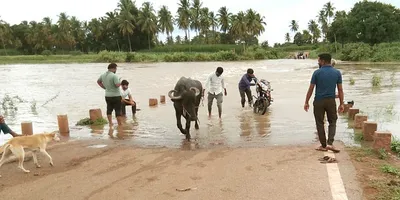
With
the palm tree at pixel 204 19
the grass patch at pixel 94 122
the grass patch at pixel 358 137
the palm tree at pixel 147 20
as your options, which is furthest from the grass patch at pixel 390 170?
the palm tree at pixel 204 19

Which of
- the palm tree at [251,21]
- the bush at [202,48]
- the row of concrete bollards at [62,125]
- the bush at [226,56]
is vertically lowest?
the row of concrete bollards at [62,125]

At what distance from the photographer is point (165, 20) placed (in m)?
82.7

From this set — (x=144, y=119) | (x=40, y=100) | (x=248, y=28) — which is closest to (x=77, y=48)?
(x=248, y=28)

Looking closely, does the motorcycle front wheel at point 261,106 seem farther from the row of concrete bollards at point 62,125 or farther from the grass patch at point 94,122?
the row of concrete bollards at point 62,125

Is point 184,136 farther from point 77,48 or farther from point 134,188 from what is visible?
point 77,48

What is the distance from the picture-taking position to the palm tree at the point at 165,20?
82.0 metres

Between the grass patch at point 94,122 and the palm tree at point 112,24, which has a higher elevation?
the palm tree at point 112,24

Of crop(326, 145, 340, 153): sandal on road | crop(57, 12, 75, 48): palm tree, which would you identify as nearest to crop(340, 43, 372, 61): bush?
crop(326, 145, 340, 153): sandal on road

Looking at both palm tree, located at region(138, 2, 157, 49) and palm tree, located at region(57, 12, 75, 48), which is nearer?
palm tree, located at region(138, 2, 157, 49)

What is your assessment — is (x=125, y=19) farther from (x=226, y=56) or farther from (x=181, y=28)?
(x=226, y=56)

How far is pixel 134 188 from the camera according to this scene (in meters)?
5.68

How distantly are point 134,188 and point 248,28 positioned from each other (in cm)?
8001

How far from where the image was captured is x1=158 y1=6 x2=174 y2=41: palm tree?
82000mm

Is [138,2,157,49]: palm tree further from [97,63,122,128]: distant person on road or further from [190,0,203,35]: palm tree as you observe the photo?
[97,63,122,128]: distant person on road
